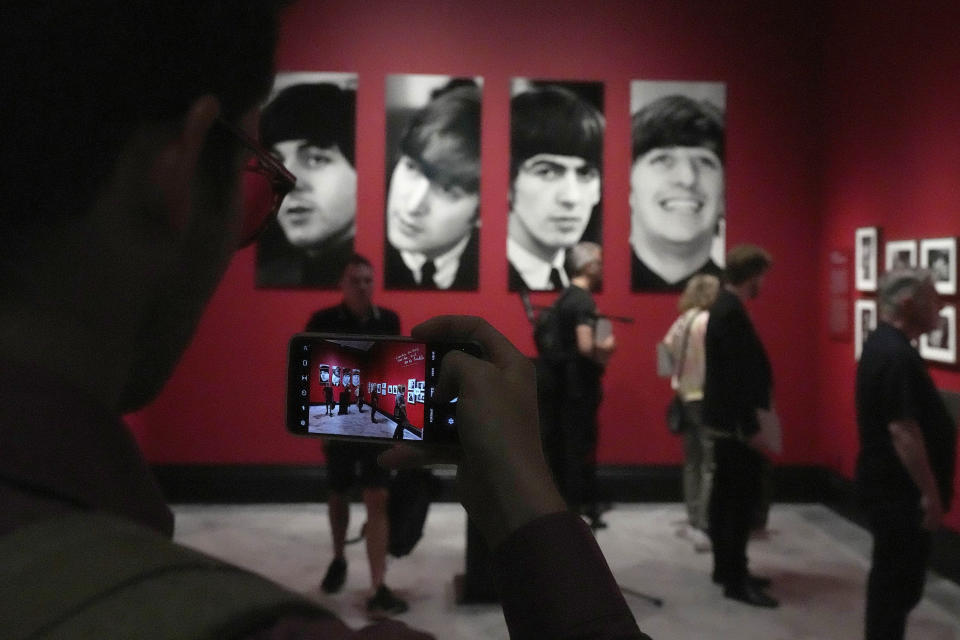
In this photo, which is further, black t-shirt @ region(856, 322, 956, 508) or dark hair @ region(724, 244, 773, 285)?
dark hair @ region(724, 244, 773, 285)

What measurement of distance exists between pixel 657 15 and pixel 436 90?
5.17 ft

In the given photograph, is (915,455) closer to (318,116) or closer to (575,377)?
(575,377)

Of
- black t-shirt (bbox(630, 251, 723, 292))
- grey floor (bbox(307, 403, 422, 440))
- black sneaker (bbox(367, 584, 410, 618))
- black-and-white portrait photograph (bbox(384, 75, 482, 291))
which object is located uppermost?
black-and-white portrait photograph (bbox(384, 75, 482, 291))

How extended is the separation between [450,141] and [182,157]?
528 cm

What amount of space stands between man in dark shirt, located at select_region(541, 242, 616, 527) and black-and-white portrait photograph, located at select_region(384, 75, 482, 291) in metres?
1.34

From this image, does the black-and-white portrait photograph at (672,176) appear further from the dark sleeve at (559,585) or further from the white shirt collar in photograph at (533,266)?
the dark sleeve at (559,585)

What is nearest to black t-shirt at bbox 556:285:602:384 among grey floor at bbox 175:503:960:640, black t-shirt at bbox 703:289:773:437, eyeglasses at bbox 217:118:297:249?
black t-shirt at bbox 703:289:773:437

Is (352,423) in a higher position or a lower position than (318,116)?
lower

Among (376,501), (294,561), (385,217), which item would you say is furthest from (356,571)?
(385,217)

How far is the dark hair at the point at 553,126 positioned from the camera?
223 inches

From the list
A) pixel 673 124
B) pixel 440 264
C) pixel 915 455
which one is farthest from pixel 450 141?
pixel 915 455

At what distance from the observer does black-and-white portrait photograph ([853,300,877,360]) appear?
5.12 metres

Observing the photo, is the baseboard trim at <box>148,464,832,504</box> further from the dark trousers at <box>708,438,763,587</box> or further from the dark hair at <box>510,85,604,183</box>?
the dark hair at <box>510,85,604,183</box>

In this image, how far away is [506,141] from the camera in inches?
224
